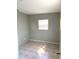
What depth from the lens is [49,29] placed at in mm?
5441

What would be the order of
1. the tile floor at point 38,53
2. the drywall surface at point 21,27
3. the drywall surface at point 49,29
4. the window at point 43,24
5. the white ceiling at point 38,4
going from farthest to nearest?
1. the window at point 43,24
2. the drywall surface at point 49,29
3. the drywall surface at point 21,27
4. the tile floor at point 38,53
5. the white ceiling at point 38,4

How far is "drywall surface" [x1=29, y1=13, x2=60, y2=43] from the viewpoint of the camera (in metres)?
5.16

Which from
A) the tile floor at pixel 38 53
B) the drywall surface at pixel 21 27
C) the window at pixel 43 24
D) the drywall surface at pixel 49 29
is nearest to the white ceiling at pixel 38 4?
the drywall surface at pixel 21 27

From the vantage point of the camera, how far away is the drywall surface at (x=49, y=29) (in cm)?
516

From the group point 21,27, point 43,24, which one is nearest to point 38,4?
point 21,27

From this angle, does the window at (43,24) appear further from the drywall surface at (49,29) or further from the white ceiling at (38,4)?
the white ceiling at (38,4)

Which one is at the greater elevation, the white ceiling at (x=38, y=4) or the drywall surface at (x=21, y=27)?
the white ceiling at (x=38, y=4)

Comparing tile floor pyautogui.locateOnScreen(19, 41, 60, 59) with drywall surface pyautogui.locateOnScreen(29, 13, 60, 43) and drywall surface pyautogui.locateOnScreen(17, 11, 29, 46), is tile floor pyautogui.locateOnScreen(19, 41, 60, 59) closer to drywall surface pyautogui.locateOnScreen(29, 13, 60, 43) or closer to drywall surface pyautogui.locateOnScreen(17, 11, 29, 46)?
drywall surface pyautogui.locateOnScreen(17, 11, 29, 46)

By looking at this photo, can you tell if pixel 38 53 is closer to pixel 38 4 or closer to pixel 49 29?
pixel 38 4

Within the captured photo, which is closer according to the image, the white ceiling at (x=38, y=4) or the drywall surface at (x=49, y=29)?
the white ceiling at (x=38, y=4)

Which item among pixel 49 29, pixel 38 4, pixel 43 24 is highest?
pixel 38 4
